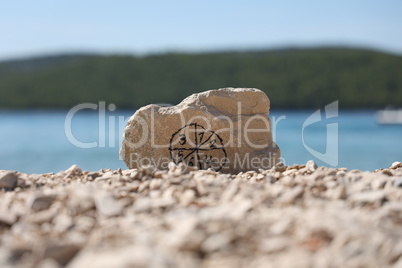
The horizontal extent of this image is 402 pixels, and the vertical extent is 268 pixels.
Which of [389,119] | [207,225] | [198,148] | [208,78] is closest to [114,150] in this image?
[198,148]

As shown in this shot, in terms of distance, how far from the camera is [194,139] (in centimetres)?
403

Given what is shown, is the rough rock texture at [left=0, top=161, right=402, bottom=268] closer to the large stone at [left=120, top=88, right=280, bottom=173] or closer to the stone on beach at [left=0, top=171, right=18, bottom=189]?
the stone on beach at [left=0, top=171, right=18, bottom=189]

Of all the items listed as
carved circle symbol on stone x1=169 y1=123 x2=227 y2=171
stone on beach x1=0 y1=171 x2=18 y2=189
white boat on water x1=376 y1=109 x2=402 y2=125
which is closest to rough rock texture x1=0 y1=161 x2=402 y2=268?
stone on beach x1=0 y1=171 x2=18 y2=189

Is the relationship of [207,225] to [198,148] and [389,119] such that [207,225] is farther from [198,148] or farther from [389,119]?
[389,119]

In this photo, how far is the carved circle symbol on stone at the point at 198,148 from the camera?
4020 millimetres

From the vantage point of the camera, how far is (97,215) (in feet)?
6.97

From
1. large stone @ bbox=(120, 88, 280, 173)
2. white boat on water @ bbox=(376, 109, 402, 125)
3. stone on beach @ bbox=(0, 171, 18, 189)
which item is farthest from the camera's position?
white boat on water @ bbox=(376, 109, 402, 125)

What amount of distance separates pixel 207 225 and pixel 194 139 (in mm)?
2261

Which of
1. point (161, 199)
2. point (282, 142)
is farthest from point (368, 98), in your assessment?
point (161, 199)

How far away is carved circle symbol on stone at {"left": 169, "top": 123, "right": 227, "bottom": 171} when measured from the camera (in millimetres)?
4020

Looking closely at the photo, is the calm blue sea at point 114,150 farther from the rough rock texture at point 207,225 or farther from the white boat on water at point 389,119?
the rough rock texture at point 207,225

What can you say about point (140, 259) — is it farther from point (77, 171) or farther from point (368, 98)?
point (368, 98)

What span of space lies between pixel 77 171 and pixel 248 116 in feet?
5.29

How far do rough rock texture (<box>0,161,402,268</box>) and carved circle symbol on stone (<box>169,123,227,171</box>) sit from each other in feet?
4.33
